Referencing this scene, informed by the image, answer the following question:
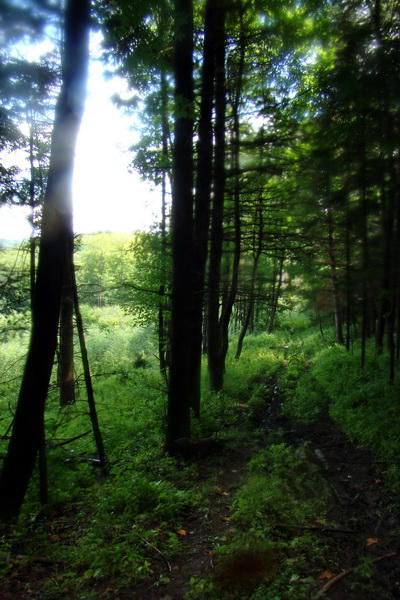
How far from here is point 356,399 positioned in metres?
8.48

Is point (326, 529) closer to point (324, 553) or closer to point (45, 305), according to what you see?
point (324, 553)

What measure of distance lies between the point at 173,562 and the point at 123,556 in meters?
0.56

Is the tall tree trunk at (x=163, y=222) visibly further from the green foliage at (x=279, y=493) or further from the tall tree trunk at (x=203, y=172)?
the green foliage at (x=279, y=493)

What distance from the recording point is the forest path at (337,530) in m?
3.44

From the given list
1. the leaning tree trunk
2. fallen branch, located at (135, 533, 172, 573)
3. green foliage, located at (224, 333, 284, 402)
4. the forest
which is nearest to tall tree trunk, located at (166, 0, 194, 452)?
the forest

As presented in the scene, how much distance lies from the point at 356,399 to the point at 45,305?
7.24 metres

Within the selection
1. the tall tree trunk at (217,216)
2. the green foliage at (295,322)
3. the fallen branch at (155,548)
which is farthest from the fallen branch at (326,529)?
the green foliage at (295,322)

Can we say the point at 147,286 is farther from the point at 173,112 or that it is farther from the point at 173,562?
the point at 173,562

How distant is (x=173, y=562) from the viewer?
3.94 metres

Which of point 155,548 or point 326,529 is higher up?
point 326,529

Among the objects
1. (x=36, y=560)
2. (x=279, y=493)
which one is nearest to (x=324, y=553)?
(x=279, y=493)

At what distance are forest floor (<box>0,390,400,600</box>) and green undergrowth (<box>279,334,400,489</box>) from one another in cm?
51

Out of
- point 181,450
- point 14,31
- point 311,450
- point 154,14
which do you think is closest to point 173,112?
point 154,14

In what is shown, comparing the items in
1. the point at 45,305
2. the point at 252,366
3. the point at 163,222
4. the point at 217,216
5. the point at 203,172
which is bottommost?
the point at 252,366
